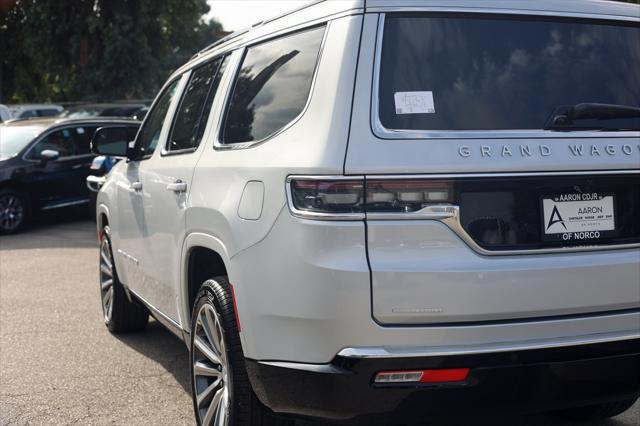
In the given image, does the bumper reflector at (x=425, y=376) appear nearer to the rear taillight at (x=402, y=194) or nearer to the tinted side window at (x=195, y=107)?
the rear taillight at (x=402, y=194)

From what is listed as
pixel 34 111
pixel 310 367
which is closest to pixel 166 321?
pixel 310 367

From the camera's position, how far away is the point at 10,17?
33219 mm

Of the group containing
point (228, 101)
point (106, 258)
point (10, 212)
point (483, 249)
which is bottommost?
point (10, 212)

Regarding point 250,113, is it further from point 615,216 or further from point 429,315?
point 615,216

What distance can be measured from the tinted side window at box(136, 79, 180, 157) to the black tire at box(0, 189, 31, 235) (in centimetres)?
743

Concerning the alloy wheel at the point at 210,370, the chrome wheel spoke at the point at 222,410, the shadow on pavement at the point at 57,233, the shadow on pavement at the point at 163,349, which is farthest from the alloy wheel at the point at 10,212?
the chrome wheel spoke at the point at 222,410

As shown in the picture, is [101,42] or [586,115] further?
[101,42]

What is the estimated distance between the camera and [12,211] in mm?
12148

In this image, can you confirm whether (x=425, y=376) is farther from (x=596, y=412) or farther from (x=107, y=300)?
(x=107, y=300)

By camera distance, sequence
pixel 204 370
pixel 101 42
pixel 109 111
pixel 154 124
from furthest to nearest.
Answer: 1. pixel 101 42
2. pixel 109 111
3. pixel 154 124
4. pixel 204 370

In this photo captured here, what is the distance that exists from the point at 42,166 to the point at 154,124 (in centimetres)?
796

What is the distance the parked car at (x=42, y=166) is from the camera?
480 inches

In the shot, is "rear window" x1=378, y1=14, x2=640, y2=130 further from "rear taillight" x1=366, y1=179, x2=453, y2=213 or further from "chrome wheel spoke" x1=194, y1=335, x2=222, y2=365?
"chrome wheel spoke" x1=194, y1=335, x2=222, y2=365

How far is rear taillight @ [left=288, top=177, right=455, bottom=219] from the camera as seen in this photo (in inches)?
111
